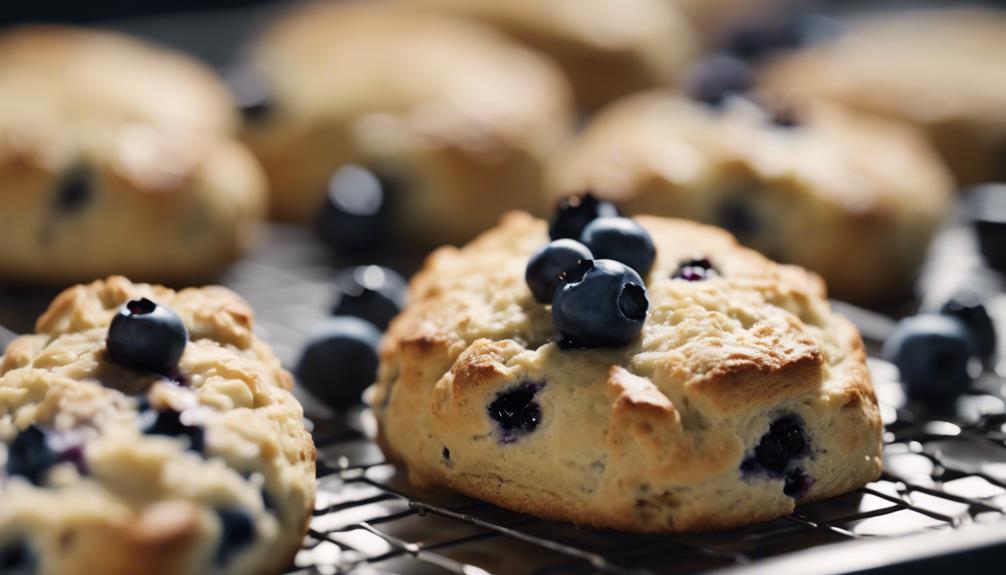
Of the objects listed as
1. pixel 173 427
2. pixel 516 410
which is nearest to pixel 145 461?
pixel 173 427

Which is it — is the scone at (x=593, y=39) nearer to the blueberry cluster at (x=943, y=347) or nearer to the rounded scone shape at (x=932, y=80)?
the rounded scone shape at (x=932, y=80)

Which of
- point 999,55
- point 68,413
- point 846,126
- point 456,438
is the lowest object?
point 68,413

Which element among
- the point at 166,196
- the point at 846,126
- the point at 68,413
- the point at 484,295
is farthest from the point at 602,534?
the point at 846,126

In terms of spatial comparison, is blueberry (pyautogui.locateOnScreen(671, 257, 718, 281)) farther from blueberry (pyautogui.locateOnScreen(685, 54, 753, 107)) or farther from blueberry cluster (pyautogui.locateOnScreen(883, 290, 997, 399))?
blueberry (pyautogui.locateOnScreen(685, 54, 753, 107))

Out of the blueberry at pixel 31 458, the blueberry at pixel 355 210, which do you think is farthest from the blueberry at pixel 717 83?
the blueberry at pixel 31 458

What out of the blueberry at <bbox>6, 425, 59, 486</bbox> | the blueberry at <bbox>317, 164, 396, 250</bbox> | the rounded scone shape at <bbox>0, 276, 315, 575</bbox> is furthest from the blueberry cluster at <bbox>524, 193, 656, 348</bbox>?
the blueberry at <bbox>317, 164, 396, 250</bbox>

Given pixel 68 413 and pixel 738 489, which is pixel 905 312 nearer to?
pixel 738 489

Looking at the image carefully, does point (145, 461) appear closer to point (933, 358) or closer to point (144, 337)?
point (144, 337)
